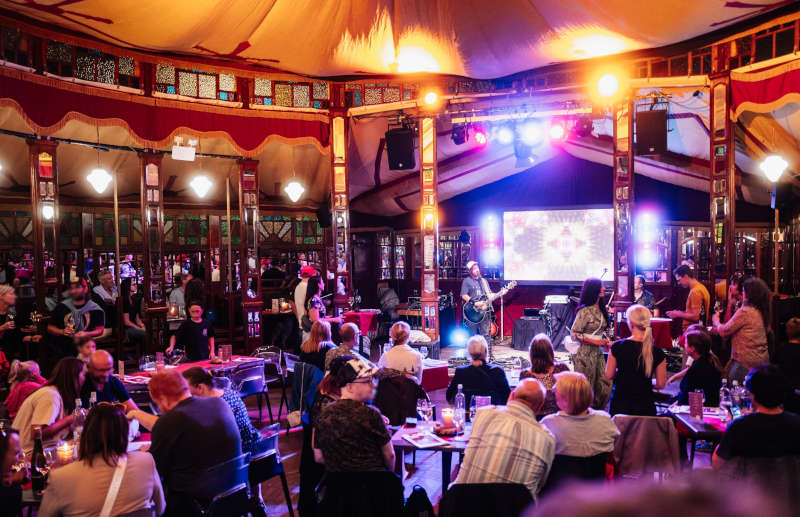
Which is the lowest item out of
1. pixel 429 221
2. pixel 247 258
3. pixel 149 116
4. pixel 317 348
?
pixel 317 348

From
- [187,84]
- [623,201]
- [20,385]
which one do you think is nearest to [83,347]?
[20,385]

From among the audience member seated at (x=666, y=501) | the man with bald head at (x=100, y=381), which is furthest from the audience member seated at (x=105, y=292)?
the audience member seated at (x=666, y=501)

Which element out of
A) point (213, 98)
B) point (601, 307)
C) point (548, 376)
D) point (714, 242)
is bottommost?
point (548, 376)

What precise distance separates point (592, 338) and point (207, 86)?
21.8 feet

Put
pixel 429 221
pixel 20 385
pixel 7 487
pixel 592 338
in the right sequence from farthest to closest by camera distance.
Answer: pixel 429 221 → pixel 592 338 → pixel 20 385 → pixel 7 487

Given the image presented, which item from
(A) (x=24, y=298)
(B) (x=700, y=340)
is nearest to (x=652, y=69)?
(B) (x=700, y=340)

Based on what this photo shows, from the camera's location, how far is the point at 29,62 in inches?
296

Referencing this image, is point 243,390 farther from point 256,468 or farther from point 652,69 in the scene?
point 652,69

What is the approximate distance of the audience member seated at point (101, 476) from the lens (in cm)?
280

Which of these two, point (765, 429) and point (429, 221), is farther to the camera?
point (429, 221)

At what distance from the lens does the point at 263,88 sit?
31.6ft

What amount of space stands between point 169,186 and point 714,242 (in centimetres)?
960

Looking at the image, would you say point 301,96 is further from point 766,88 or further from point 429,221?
point 766,88

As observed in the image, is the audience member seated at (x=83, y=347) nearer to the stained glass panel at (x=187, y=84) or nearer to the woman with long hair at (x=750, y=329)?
the stained glass panel at (x=187, y=84)
